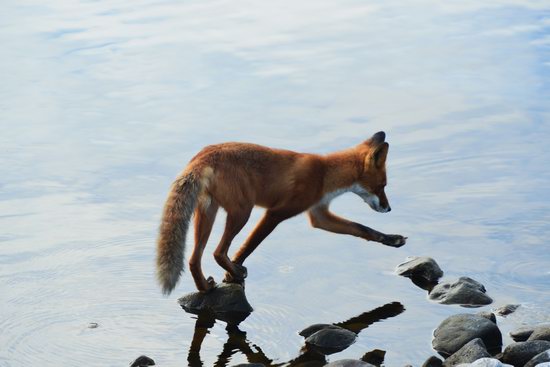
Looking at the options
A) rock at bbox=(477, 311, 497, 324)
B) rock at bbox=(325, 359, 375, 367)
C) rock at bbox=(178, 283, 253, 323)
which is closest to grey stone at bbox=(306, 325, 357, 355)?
rock at bbox=(325, 359, 375, 367)

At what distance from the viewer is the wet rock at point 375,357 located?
26.9 feet

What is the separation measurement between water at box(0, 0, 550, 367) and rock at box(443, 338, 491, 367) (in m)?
0.33

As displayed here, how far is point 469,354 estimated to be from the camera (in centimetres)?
797

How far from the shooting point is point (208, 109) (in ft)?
46.6

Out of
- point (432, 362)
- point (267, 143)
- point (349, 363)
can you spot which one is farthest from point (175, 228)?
point (267, 143)

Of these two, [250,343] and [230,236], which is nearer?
[250,343]

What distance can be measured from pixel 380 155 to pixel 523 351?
2.91 meters

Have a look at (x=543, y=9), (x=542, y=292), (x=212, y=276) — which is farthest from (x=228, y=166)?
(x=543, y=9)

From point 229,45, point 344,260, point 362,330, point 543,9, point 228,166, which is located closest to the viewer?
point 362,330

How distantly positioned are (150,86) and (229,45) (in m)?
2.29

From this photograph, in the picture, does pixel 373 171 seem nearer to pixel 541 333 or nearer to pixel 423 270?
pixel 423 270

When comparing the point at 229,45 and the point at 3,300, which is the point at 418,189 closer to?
the point at 3,300

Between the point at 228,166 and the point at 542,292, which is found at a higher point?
the point at 228,166

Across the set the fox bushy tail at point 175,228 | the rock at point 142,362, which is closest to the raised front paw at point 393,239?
the fox bushy tail at point 175,228
